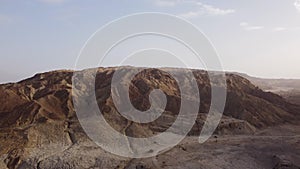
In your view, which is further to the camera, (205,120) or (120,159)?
(205,120)

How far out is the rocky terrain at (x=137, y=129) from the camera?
31203 mm

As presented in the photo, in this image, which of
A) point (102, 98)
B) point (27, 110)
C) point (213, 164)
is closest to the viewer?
point (213, 164)

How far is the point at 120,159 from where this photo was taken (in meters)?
31.8

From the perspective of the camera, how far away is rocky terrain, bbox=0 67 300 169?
31203 mm

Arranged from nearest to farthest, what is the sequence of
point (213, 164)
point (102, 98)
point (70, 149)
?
point (213, 164)
point (70, 149)
point (102, 98)

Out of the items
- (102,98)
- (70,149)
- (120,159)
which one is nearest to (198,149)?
(120,159)

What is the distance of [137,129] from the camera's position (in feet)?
127

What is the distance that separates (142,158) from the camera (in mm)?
32031

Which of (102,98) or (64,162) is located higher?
(102,98)

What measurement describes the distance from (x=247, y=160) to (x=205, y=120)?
481 inches

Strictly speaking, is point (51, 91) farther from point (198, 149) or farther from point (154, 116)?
point (198, 149)

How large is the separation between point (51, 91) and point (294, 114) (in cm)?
3452

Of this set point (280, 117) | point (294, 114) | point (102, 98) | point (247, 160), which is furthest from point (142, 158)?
point (294, 114)

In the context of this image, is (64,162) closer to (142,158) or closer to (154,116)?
(142,158)
